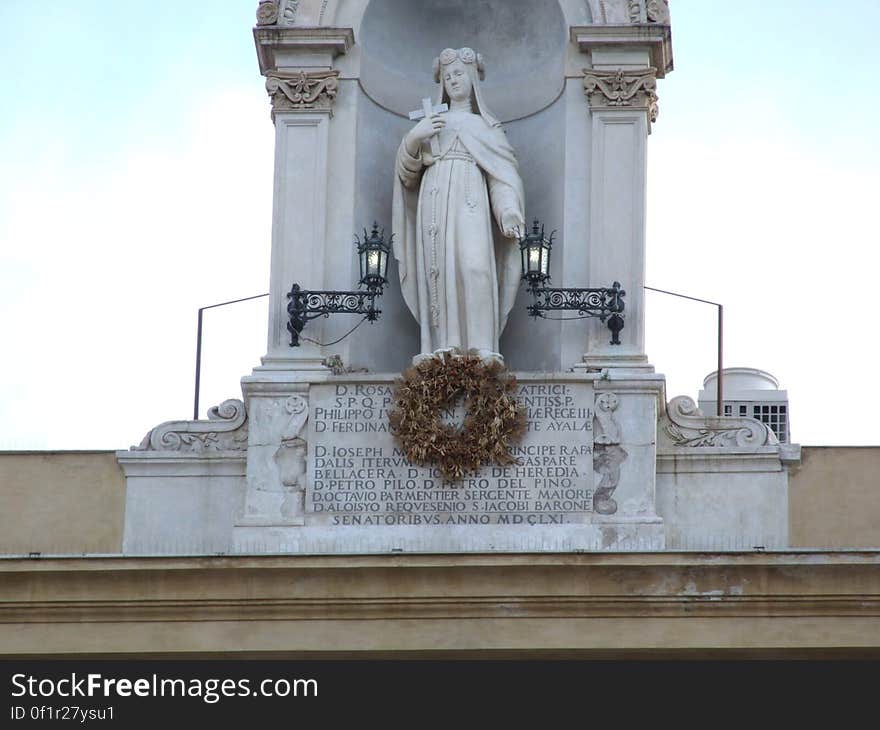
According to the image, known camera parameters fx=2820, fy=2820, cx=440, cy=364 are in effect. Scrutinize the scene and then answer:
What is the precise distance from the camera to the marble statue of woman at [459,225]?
22.1 meters

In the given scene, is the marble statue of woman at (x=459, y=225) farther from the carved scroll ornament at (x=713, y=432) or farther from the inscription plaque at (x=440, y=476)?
the carved scroll ornament at (x=713, y=432)

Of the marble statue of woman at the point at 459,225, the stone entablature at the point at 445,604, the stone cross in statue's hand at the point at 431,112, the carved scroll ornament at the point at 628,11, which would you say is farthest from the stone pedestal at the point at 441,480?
the carved scroll ornament at the point at 628,11

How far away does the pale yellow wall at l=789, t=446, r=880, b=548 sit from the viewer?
21438 millimetres

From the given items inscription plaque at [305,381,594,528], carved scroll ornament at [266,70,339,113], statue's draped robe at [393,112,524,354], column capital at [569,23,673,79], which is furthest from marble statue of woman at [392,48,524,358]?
column capital at [569,23,673,79]

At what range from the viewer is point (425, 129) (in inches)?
891

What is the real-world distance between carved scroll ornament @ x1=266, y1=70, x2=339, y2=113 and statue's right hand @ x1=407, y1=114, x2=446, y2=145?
804 millimetres

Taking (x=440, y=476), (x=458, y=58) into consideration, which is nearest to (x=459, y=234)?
(x=458, y=58)

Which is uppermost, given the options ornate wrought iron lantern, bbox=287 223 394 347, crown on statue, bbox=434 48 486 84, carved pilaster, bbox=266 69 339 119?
crown on statue, bbox=434 48 486 84

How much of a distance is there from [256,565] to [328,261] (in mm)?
2935

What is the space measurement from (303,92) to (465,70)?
53.1 inches

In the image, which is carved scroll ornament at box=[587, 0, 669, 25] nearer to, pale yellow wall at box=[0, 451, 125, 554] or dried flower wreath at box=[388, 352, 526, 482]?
dried flower wreath at box=[388, 352, 526, 482]

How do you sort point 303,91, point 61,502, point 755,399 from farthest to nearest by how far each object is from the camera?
point 755,399 → point 303,91 → point 61,502

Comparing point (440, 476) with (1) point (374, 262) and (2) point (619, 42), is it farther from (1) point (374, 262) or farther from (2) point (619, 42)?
(2) point (619, 42)

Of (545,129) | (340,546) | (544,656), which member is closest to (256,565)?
Result: (340,546)
